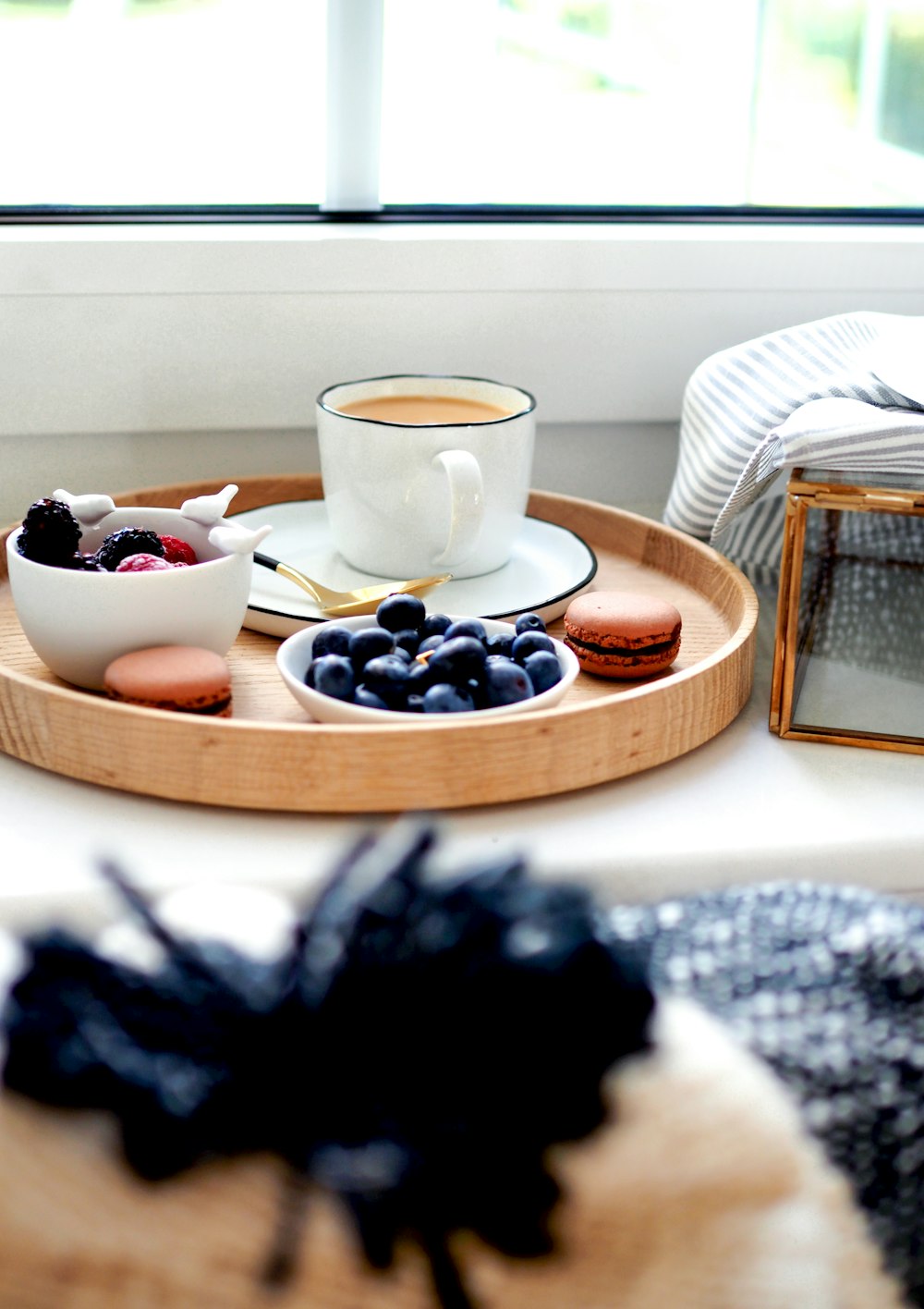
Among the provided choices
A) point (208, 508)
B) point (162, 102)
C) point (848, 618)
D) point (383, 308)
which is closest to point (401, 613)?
point (208, 508)

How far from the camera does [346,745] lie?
0.52 m

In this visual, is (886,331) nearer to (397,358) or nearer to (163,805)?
(397,358)

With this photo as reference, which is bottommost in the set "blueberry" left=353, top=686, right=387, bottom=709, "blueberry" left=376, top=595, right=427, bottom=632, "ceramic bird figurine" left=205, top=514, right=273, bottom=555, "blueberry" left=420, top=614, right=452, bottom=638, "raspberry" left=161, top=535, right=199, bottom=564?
"blueberry" left=353, top=686, right=387, bottom=709

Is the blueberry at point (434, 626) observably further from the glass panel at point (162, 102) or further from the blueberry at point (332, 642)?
the glass panel at point (162, 102)

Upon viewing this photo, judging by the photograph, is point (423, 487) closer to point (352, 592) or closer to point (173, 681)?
point (352, 592)

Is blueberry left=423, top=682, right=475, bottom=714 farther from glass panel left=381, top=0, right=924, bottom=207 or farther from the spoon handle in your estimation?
glass panel left=381, top=0, right=924, bottom=207

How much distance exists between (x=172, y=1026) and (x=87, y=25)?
786mm

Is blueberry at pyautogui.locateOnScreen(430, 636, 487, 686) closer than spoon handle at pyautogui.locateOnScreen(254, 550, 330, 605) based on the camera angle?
Yes

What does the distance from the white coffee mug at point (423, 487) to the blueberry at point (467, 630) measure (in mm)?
119

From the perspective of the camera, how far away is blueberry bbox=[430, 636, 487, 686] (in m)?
0.56

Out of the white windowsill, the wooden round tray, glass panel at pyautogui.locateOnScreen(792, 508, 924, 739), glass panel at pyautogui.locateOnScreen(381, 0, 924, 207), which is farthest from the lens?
glass panel at pyautogui.locateOnScreen(381, 0, 924, 207)

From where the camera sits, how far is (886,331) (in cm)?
78

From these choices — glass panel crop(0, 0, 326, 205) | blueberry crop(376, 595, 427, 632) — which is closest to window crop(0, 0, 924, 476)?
glass panel crop(0, 0, 326, 205)

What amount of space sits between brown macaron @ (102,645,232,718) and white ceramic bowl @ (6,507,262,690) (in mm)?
13
